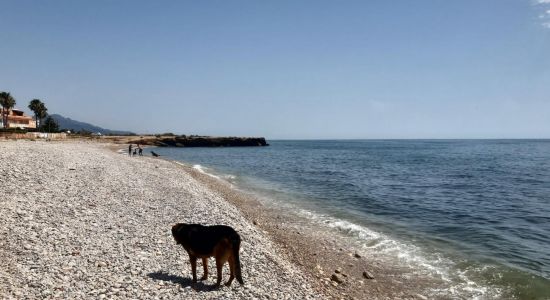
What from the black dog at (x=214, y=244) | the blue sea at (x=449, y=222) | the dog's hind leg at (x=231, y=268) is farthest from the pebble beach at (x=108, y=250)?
the blue sea at (x=449, y=222)

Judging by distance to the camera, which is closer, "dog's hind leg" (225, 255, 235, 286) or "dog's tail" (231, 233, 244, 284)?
"dog's tail" (231, 233, 244, 284)

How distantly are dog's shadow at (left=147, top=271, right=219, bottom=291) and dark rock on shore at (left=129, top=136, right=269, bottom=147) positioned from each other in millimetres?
128330

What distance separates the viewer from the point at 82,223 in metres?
13.8

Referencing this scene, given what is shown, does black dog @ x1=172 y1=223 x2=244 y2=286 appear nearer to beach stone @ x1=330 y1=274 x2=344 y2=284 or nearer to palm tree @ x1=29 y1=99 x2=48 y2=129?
beach stone @ x1=330 y1=274 x2=344 y2=284

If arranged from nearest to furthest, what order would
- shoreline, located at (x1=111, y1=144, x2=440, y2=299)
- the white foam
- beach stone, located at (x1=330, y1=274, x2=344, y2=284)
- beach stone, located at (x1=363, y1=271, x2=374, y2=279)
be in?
shoreline, located at (x1=111, y1=144, x2=440, y2=299) < beach stone, located at (x1=330, y1=274, x2=344, y2=284) < the white foam < beach stone, located at (x1=363, y1=271, x2=374, y2=279)

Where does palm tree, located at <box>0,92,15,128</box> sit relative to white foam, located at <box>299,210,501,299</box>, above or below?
above

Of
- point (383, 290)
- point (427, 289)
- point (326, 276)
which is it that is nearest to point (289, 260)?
point (326, 276)

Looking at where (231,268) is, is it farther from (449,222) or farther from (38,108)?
(38,108)

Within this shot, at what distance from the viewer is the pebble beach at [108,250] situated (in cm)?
892

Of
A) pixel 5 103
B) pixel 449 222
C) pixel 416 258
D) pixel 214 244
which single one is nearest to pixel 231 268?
pixel 214 244

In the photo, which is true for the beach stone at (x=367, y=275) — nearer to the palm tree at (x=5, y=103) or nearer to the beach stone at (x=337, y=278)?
the beach stone at (x=337, y=278)

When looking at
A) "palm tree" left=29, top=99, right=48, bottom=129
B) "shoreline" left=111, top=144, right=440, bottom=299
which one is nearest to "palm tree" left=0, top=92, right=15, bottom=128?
"palm tree" left=29, top=99, right=48, bottom=129

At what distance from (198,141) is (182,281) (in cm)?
15869

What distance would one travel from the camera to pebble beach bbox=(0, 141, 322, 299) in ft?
29.3
